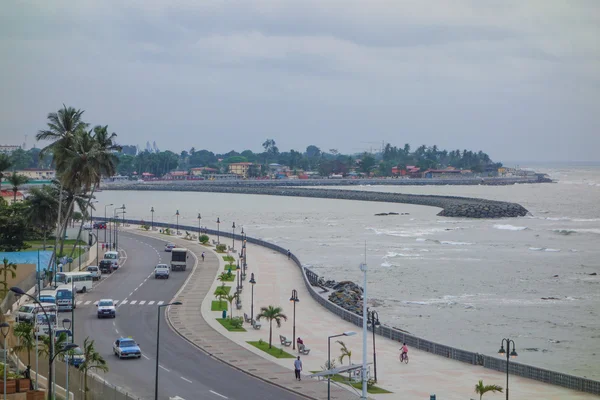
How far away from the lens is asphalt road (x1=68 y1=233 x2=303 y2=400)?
37.2 m

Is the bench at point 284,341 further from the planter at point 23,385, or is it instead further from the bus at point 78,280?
the bus at point 78,280

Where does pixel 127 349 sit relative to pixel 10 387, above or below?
below

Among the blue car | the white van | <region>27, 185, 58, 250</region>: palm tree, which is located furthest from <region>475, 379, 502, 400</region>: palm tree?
Answer: <region>27, 185, 58, 250</region>: palm tree

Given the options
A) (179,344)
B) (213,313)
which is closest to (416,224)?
(213,313)

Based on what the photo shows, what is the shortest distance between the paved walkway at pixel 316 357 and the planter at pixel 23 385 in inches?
445

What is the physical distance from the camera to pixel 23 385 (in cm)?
3397

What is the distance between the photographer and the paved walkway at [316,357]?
127 feet

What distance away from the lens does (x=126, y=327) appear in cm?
5197

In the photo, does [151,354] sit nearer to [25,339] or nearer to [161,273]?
[25,339]

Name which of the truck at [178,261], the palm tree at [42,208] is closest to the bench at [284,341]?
the truck at [178,261]

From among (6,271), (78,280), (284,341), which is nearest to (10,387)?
(284,341)

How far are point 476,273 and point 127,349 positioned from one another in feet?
176

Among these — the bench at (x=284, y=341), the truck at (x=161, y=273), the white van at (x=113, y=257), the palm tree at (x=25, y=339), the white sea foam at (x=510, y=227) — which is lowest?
the white sea foam at (x=510, y=227)

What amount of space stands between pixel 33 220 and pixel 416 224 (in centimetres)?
8591
